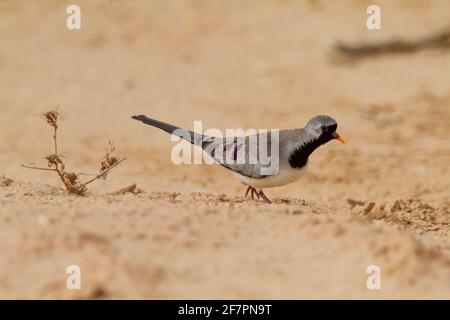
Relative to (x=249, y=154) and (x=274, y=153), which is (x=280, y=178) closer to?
(x=274, y=153)

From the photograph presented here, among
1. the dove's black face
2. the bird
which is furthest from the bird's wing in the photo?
the dove's black face

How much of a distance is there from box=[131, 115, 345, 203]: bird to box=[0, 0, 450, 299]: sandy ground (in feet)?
0.90

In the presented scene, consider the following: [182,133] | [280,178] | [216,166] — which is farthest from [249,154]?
[216,166]

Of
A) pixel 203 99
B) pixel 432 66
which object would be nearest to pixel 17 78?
pixel 203 99

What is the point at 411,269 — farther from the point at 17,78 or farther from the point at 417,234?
the point at 17,78

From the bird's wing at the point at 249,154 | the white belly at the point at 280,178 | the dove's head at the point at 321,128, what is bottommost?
the white belly at the point at 280,178

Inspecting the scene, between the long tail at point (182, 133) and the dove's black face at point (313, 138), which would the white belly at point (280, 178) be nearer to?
the dove's black face at point (313, 138)

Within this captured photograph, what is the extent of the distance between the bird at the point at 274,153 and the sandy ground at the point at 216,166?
0.90 feet

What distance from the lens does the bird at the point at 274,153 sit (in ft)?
23.4

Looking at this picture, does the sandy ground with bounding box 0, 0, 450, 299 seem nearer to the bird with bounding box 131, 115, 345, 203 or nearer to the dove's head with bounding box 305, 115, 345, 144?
the bird with bounding box 131, 115, 345, 203

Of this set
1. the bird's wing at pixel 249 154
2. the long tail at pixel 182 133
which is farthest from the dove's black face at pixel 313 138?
the long tail at pixel 182 133
